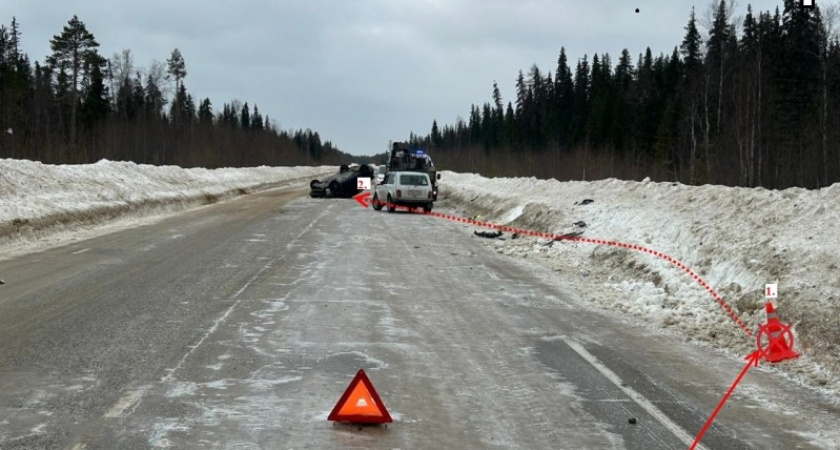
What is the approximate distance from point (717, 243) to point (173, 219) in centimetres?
1808

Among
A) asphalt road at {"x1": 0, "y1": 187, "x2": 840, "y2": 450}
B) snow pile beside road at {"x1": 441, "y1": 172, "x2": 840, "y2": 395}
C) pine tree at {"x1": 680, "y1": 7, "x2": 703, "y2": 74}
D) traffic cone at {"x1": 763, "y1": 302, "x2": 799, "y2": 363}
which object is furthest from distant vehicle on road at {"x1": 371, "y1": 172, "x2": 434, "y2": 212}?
pine tree at {"x1": 680, "y1": 7, "x2": 703, "y2": 74}

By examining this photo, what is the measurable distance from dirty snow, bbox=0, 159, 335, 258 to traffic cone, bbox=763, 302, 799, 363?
1361 centimetres

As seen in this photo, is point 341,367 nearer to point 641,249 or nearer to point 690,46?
point 641,249

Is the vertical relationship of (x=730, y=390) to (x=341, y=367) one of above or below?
below

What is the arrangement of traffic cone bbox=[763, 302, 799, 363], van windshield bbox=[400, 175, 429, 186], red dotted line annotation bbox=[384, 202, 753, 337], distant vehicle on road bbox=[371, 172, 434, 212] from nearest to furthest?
traffic cone bbox=[763, 302, 799, 363] → red dotted line annotation bbox=[384, 202, 753, 337] → distant vehicle on road bbox=[371, 172, 434, 212] → van windshield bbox=[400, 175, 429, 186]

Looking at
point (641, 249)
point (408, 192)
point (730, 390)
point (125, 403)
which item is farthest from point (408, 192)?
point (125, 403)

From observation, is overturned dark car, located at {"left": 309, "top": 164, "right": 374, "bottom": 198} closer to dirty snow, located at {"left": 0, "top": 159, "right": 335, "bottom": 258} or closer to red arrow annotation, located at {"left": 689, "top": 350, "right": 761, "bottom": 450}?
dirty snow, located at {"left": 0, "top": 159, "right": 335, "bottom": 258}

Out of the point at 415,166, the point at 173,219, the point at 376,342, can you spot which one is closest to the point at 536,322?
the point at 376,342

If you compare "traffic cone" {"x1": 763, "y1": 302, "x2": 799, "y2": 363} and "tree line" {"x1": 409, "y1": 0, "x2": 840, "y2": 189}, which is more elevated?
"tree line" {"x1": 409, "y1": 0, "x2": 840, "y2": 189}

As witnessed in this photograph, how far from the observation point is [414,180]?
30594 millimetres

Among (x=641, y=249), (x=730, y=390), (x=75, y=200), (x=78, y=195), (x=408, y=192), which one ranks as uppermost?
(x=78, y=195)

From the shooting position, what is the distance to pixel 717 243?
11516 mm

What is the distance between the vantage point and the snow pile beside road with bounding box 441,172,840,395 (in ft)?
26.1

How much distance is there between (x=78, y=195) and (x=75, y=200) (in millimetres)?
887
